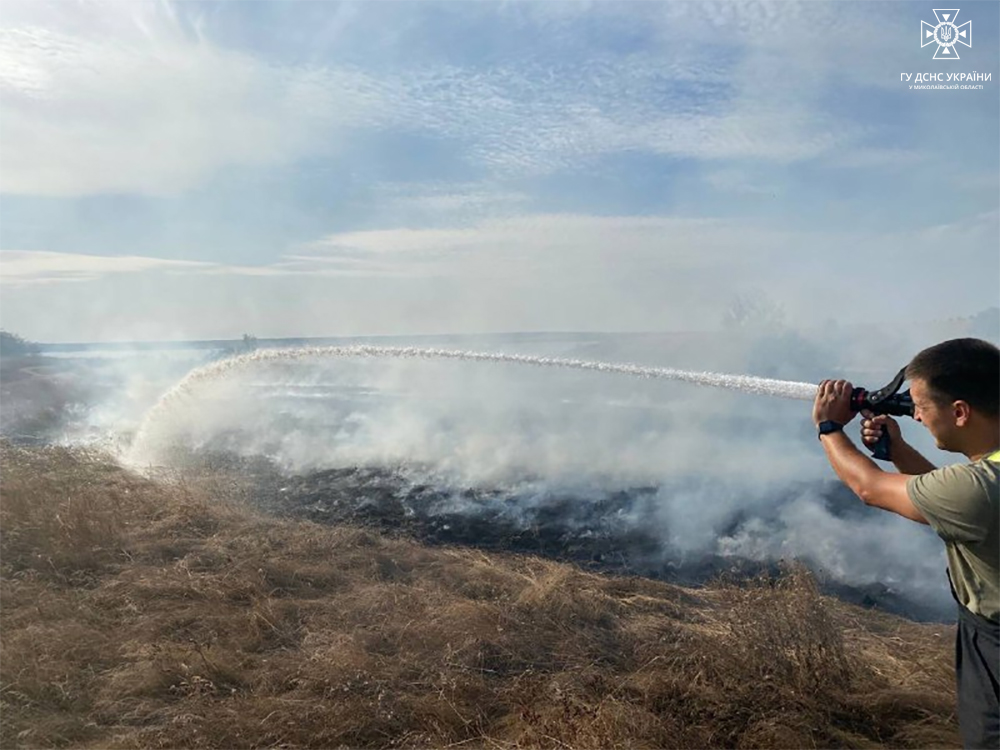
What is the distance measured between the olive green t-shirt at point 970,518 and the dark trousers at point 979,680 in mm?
64

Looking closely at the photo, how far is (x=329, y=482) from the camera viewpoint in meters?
13.8

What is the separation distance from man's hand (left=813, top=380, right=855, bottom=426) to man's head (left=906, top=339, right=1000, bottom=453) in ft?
1.18

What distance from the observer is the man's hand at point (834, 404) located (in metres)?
2.67

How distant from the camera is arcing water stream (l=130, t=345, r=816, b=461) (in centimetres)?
521

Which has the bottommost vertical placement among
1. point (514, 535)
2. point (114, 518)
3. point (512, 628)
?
point (514, 535)

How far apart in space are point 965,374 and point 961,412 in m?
0.14

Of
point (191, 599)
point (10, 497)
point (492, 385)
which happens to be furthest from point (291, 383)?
point (191, 599)

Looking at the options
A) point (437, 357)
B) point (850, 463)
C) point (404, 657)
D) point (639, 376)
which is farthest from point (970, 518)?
point (437, 357)

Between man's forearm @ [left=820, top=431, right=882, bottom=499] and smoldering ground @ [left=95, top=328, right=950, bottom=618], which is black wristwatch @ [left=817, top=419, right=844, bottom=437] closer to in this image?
man's forearm @ [left=820, top=431, right=882, bottom=499]

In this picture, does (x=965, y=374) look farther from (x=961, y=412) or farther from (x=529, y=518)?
(x=529, y=518)

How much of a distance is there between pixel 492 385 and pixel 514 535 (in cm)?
1540

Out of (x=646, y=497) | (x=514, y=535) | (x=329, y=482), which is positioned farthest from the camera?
(x=329, y=482)

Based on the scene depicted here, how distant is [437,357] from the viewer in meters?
15.8

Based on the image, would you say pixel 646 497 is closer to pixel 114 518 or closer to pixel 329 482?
pixel 329 482
